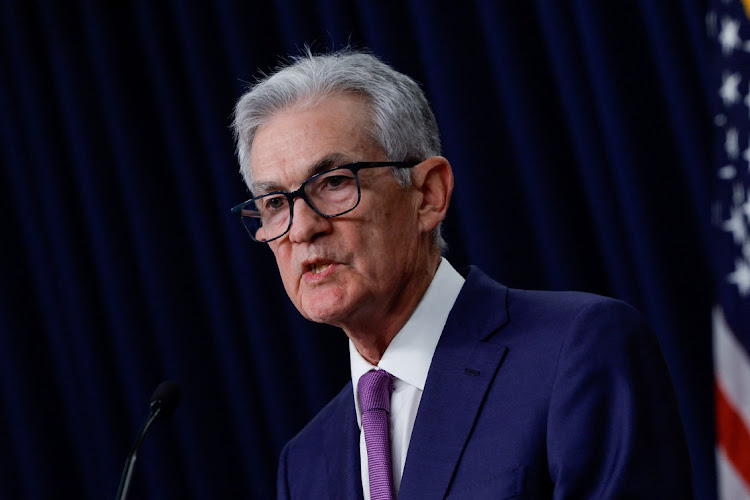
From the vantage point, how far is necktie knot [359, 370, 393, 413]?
5.63 ft

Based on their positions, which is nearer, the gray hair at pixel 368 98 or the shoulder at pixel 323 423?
the gray hair at pixel 368 98

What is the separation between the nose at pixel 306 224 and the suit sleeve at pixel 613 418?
1.54 feet

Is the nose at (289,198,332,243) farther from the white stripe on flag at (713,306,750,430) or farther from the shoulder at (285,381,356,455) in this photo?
the white stripe on flag at (713,306,750,430)

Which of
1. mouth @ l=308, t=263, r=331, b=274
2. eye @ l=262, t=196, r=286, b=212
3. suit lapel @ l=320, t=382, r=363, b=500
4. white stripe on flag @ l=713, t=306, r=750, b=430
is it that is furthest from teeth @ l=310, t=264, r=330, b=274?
white stripe on flag @ l=713, t=306, r=750, b=430

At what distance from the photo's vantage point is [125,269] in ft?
10.4

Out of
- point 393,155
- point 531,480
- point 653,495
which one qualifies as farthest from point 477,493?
point 393,155

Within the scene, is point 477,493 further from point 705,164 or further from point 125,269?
point 125,269

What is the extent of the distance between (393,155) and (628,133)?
938 millimetres

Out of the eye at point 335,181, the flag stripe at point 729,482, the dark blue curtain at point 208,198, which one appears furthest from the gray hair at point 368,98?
the dark blue curtain at point 208,198

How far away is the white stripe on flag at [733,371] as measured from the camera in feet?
6.11

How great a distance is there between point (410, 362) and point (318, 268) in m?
0.24

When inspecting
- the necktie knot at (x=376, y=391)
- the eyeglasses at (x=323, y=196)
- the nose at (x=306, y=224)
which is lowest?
the necktie knot at (x=376, y=391)

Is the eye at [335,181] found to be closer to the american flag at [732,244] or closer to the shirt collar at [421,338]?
the shirt collar at [421,338]

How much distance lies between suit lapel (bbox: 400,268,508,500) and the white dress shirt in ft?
0.14
